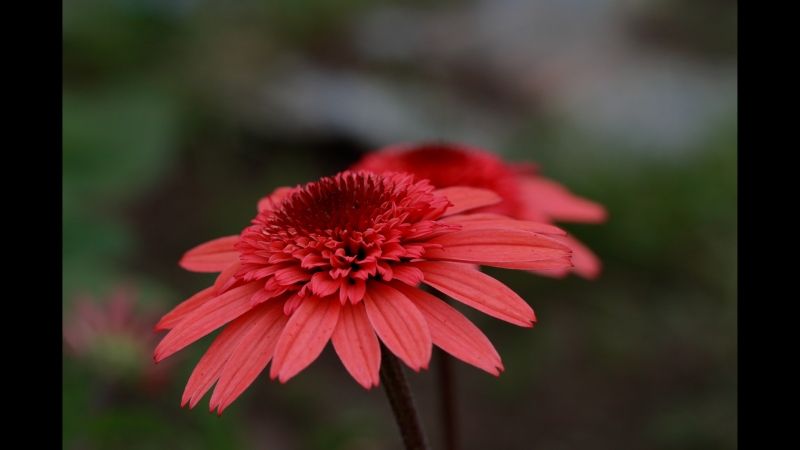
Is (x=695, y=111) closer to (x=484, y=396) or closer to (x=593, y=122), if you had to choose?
(x=593, y=122)

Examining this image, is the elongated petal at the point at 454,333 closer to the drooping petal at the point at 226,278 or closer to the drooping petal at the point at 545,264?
the drooping petal at the point at 545,264

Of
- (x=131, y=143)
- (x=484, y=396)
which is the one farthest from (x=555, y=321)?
(x=131, y=143)

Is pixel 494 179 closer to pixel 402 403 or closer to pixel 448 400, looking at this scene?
pixel 448 400

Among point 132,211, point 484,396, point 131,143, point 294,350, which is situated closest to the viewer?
point 294,350

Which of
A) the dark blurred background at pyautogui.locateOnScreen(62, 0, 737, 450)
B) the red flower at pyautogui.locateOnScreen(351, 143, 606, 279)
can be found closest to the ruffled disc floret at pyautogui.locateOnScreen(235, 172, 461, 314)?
the red flower at pyautogui.locateOnScreen(351, 143, 606, 279)

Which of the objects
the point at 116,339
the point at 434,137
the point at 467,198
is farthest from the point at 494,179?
the point at 434,137

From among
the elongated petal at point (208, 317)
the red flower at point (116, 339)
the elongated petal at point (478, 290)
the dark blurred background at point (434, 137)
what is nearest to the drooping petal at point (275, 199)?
the elongated petal at point (208, 317)
